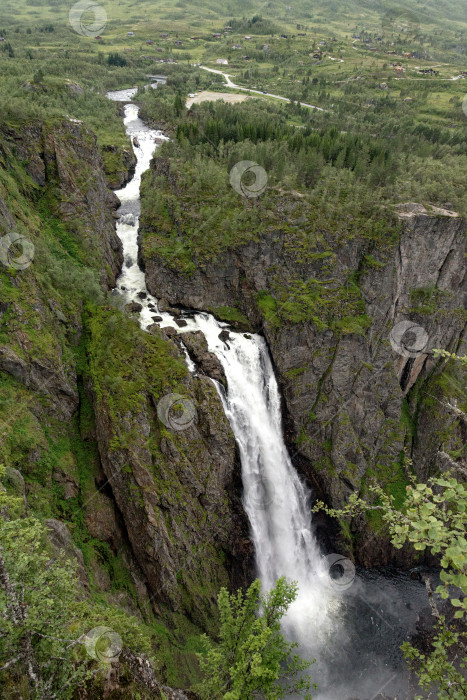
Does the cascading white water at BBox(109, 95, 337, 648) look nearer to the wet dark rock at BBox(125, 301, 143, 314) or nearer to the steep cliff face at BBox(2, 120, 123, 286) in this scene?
the wet dark rock at BBox(125, 301, 143, 314)

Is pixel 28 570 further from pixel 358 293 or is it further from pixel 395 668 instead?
pixel 358 293

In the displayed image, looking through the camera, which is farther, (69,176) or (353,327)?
(353,327)

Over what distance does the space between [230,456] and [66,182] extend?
32646 mm
